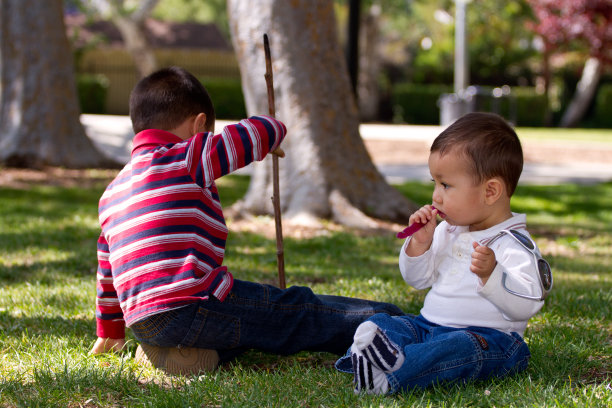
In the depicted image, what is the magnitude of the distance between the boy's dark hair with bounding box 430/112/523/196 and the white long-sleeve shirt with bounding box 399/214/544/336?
0.20 m

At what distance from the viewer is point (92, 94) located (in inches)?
955

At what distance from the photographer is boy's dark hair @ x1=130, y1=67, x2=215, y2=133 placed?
9.97 feet

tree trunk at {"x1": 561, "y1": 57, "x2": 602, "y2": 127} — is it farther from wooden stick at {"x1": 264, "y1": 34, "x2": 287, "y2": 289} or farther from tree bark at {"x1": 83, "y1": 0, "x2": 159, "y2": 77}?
wooden stick at {"x1": 264, "y1": 34, "x2": 287, "y2": 289}

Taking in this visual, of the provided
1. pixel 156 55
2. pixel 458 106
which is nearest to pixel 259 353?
pixel 458 106

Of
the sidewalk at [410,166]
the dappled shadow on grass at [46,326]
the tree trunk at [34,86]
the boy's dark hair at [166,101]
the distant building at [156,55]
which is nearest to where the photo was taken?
the boy's dark hair at [166,101]

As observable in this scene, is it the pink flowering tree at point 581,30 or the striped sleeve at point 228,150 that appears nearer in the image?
the striped sleeve at point 228,150

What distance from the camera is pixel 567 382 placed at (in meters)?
2.78

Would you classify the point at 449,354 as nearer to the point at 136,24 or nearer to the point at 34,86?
the point at 34,86

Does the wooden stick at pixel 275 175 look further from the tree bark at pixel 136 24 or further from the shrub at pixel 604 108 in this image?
the shrub at pixel 604 108

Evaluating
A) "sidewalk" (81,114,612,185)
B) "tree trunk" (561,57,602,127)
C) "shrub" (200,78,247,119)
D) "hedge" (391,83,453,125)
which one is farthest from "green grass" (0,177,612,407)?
"tree trunk" (561,57,602,127)

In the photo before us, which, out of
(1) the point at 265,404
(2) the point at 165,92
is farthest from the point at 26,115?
(1) the point at 265,404

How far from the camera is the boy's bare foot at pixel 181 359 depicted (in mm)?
2975

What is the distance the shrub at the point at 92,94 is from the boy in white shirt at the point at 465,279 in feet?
73.9

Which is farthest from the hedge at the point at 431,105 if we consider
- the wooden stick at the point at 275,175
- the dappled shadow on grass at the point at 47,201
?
the wooden stick at the point at 275,175
